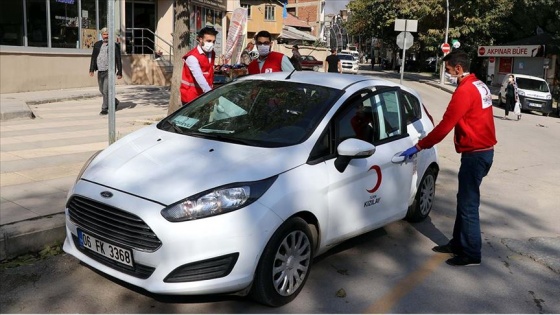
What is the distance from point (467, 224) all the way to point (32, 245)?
12.7 ft

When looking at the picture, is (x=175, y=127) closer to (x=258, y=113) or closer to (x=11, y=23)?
(x=258, y=113)

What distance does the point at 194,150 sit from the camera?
4.18 metres

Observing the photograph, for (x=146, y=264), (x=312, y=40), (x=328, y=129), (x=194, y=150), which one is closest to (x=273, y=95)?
(x=328, y=129)

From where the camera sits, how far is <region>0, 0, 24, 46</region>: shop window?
1566cm

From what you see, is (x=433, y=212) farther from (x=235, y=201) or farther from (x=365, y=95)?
(x=235, y=201)

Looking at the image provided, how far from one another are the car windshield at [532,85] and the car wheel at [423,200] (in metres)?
20.0

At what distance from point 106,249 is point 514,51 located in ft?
124

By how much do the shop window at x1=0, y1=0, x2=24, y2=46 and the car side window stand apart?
1359 cm

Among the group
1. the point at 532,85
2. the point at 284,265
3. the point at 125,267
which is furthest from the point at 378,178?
the point at 532,85

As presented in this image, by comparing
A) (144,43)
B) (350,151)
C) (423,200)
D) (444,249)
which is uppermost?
(144,43)

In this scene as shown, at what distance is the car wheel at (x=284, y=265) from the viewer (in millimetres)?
3736

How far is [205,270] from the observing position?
11.7ft

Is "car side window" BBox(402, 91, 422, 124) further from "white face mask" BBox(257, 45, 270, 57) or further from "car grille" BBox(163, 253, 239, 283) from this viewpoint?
"car grille" BBox(163, 253, 239, 283)

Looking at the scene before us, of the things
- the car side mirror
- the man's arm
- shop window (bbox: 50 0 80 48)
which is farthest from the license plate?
shop window (bbox: 50 0 80 48)
